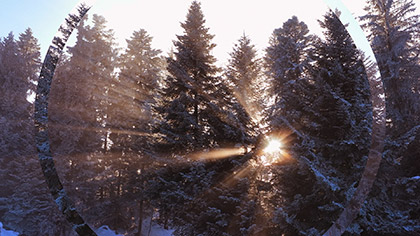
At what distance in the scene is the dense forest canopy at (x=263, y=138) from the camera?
7688 millimetres

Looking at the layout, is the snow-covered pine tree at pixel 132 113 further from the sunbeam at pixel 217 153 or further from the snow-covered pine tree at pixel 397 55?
the snow-covered pine tree at pixel 397 55

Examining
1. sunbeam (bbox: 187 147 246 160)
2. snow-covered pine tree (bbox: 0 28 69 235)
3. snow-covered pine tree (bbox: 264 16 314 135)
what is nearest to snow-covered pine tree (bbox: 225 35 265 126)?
snow-covered pine tree (bbox: 264 16 314 135)

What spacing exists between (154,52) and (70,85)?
646 cm

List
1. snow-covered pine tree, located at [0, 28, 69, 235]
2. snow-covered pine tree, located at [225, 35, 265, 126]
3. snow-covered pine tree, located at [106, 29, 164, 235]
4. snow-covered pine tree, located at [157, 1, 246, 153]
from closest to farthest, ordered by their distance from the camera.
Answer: snow-covered pine tree, located at [157, 1, 246, 153]
snow-covered pine tree, located at [225, 35, 265, 126]
snow-covered pine tree, located at [0, 28, 69, 235]
snow-covered pine tree, located at [106, 29, 164, 235]

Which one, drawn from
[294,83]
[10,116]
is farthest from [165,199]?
[10,116]

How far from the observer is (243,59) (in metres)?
12.9

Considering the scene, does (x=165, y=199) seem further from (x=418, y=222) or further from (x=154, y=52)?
(x=154, y=52)

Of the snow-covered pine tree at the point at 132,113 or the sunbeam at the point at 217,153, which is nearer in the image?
the sunbeam at the point at 217,153

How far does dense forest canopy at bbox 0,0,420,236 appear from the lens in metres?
7.69

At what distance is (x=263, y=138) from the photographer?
30.6ft

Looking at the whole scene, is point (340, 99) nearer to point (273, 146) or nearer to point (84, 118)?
point (273, 146)

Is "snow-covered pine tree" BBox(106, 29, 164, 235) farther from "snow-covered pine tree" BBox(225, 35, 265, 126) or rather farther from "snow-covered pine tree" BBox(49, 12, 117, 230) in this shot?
"snow-covered pine tree" BBox(225, 35, 265, 126)

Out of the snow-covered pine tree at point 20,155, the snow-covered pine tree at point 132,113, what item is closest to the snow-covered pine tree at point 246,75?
the snow-covered pine tree at point 132,113

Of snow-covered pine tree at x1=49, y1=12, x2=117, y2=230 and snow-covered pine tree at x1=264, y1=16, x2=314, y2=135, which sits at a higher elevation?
snow-covered pine tree at x1=49, y1=12, x2=117, y2=230
